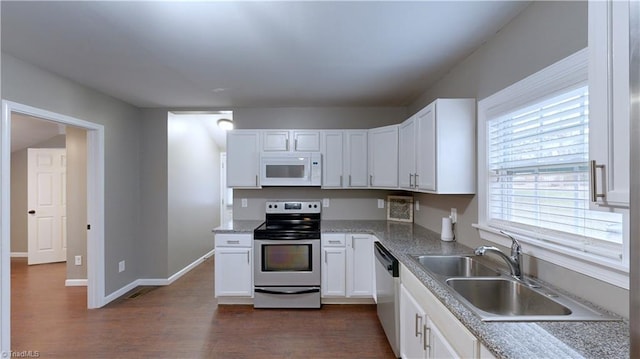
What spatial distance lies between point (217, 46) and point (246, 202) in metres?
2.26

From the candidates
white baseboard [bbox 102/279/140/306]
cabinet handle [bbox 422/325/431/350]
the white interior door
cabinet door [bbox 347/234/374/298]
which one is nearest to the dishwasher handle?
cabinet door [bbox 347/234/374/298]

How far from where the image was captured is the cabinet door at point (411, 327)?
1787 millimetres

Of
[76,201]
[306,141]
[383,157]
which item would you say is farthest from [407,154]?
[76,201]

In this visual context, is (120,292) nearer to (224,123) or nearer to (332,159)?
(224,123)

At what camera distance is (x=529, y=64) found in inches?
68.2

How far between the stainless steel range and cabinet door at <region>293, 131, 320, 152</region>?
1044 mm

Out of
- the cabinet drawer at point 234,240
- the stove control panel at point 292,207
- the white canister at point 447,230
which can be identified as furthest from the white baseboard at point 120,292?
the white canister at point 447,230

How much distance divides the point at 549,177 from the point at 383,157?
2.01m

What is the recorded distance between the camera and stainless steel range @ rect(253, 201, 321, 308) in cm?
329

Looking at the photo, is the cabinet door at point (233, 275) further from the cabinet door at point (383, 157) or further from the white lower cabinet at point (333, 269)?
the cabinet door at point (383, 157)

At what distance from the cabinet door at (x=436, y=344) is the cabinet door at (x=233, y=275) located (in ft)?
7.03

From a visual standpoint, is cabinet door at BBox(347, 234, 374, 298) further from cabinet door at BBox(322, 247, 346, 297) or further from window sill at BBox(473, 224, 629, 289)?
window sill at BBox(473, 224, 629, 289)

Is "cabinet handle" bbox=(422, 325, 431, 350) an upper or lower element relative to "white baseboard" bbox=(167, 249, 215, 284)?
upper

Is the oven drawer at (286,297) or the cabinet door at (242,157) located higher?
the cabinet door at (242,157)
